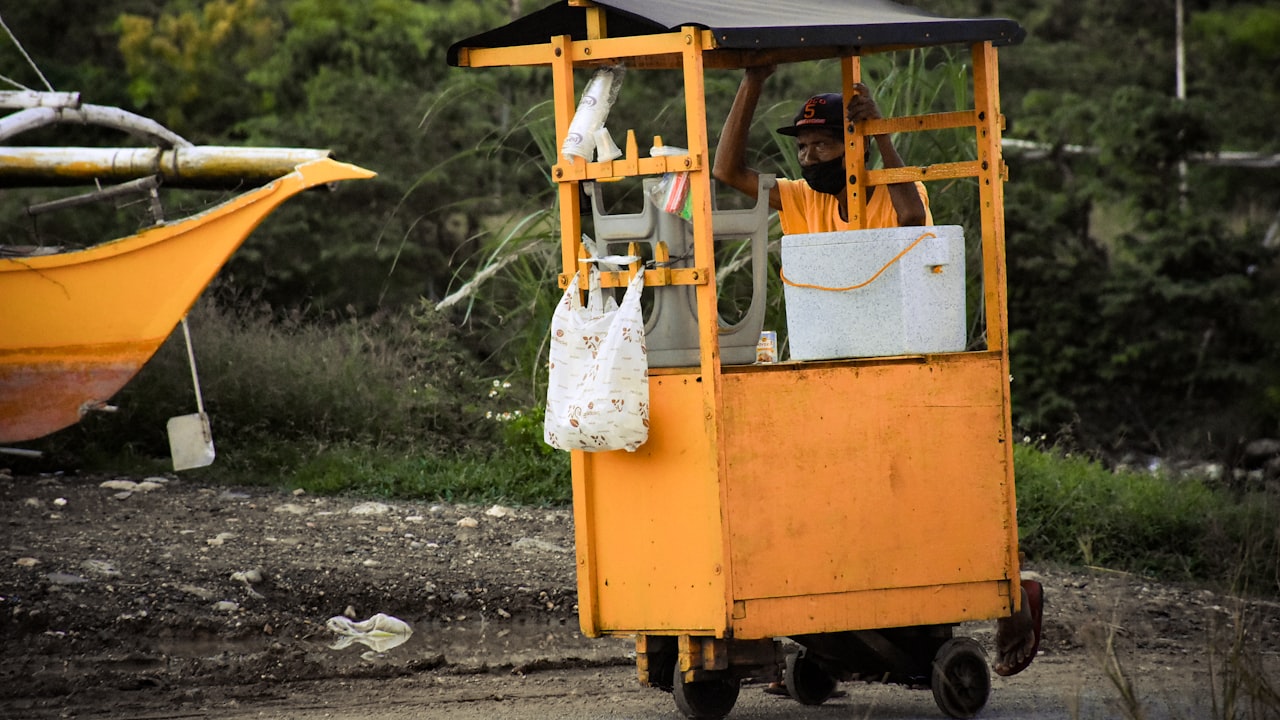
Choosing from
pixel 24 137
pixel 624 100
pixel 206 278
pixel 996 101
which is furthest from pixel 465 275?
pixel 996 101

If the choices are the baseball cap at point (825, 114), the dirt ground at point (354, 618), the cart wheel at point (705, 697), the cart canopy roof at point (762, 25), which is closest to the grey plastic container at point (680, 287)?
the cart canopy roof at point (762, 25)

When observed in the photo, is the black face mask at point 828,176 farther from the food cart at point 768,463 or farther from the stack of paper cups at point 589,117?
the stack of paper cups at point 589,117

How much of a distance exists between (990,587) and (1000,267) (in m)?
1.05

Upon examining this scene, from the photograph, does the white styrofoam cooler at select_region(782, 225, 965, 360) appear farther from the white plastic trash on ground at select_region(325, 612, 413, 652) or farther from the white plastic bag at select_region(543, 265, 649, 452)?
the white plastic trash on ground at select_region(325, 612, 413, 652)

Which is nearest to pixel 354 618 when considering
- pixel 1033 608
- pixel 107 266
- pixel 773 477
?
pixel 773 477

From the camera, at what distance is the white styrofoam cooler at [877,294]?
15.6ft

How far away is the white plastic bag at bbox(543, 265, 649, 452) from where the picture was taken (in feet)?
14.5

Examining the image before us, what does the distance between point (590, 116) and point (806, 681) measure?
7.27ft

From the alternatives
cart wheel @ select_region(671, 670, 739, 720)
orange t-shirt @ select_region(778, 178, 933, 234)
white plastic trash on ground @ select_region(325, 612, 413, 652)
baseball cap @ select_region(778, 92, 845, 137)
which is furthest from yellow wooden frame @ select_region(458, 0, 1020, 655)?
white plastic trash on ground @ select_region(325, 612, 413, 652)

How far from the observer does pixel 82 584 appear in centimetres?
622

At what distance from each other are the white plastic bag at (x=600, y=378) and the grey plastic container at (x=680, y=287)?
0.78 feet

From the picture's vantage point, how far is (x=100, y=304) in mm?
8766

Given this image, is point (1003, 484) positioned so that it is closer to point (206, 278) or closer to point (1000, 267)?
point (1000, 267)

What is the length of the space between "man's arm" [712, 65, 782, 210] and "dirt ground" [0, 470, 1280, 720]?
192 centimetres
